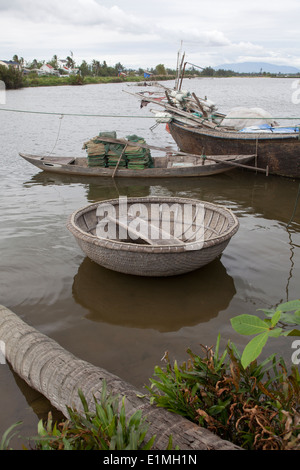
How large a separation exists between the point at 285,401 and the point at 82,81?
2766 inches

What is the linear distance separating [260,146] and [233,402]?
27.8 ft

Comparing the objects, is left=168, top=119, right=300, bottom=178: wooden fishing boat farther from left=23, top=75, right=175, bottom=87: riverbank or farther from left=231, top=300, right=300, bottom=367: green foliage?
left=23, top=75, right=175, bottom=87: riverbank

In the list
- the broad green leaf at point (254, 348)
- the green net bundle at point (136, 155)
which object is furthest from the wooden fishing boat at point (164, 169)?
the broad green leaf at point (254, 348)

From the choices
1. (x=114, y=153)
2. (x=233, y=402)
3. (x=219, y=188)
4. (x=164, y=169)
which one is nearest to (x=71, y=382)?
(x=233, y=402)

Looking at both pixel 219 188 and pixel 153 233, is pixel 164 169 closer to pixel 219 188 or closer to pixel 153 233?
pixel 219 188

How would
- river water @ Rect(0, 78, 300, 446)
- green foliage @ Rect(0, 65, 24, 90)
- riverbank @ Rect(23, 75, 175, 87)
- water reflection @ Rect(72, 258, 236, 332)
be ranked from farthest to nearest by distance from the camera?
1. riverbank @ Rect(23, 75, 175, 87)
2. green foliage @ Rect(0, 65, 24, 90)
3. water reflection @ Rect(72, 258, 236, 332)
4. river water @ Rect(0, 78, 300, 446)

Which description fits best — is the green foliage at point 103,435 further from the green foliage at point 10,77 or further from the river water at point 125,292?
the green foliage at point 10,77

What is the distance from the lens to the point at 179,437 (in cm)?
A: 199

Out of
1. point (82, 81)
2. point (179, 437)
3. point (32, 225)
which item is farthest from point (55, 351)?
point (82, 81)

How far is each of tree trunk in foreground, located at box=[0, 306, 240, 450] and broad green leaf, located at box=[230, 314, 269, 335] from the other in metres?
0.70

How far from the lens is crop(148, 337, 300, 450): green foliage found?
77.5 inches

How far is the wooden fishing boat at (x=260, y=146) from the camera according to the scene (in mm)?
9164

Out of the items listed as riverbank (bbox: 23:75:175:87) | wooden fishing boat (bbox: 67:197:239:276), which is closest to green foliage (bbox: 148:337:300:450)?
wooden fishing boat (bbox: 67:197:239:276)

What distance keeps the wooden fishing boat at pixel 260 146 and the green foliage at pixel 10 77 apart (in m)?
40.4
